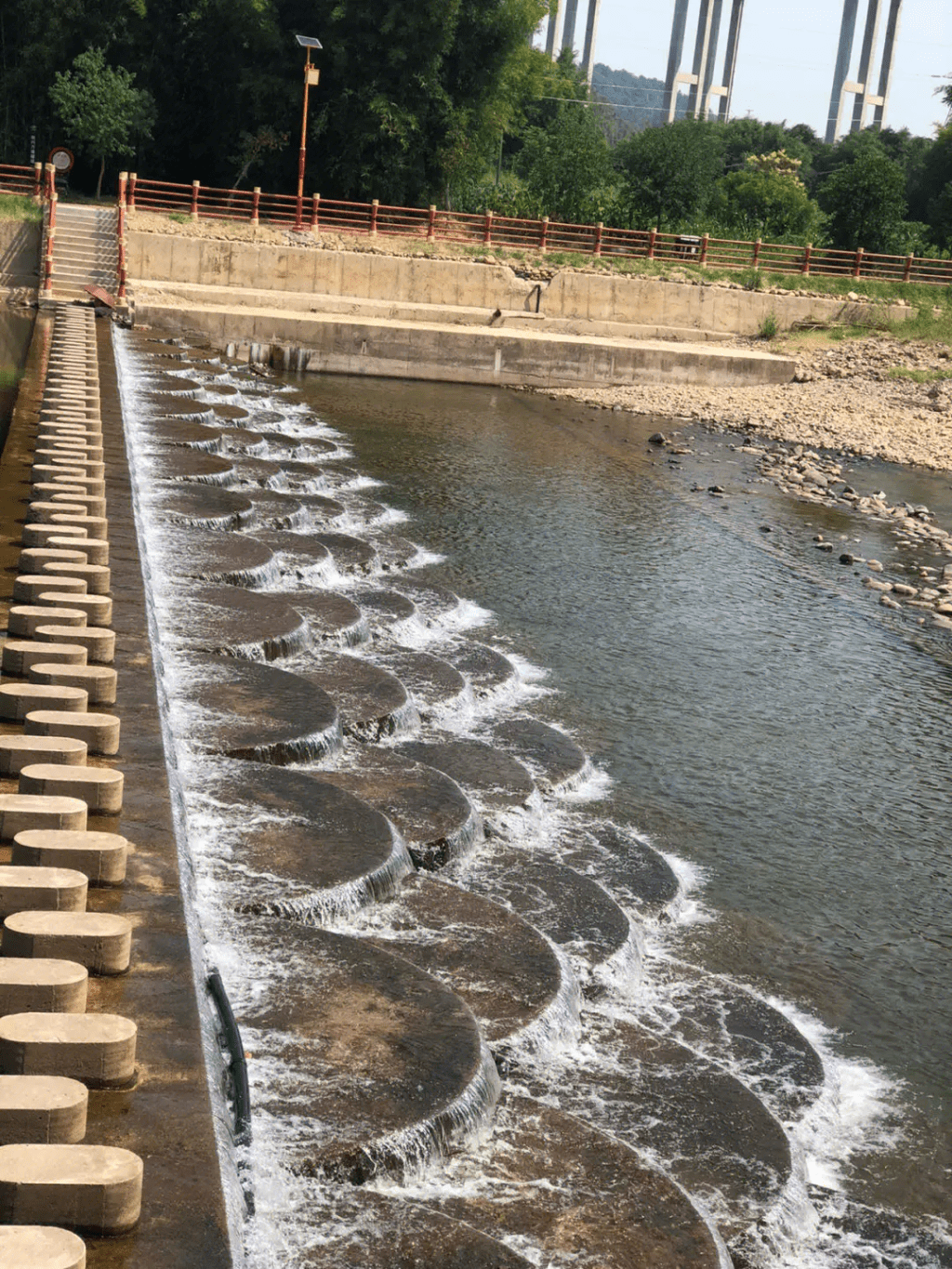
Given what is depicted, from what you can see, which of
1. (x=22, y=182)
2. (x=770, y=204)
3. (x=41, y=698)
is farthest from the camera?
(x=770, y=204)

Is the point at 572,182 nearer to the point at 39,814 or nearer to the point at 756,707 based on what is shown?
the point at 756,707

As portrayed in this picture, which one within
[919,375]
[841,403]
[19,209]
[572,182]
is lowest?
[841,403]

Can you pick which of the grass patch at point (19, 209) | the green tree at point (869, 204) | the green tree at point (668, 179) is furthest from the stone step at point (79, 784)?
the green tree at point (869, 204)

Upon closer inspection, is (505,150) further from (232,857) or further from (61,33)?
(232,857)

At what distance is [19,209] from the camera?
31766 millimetres

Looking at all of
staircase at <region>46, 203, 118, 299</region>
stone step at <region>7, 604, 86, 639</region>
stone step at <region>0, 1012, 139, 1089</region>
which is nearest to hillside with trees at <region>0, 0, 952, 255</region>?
staircase at <region>46, 203, 118, 299</region>

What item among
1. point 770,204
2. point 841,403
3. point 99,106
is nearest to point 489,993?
point 841,403

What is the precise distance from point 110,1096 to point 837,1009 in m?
4.63

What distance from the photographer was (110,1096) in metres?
3.60

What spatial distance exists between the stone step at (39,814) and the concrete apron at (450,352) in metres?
24.3

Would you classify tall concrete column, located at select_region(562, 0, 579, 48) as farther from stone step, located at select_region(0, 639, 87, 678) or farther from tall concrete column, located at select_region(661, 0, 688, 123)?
stone step, located at select_region(0, 639, 87, 678)

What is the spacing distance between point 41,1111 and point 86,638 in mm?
3104

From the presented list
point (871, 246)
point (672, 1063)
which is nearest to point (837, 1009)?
point (672, 1063)

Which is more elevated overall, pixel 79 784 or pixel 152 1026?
pixel 79 784
